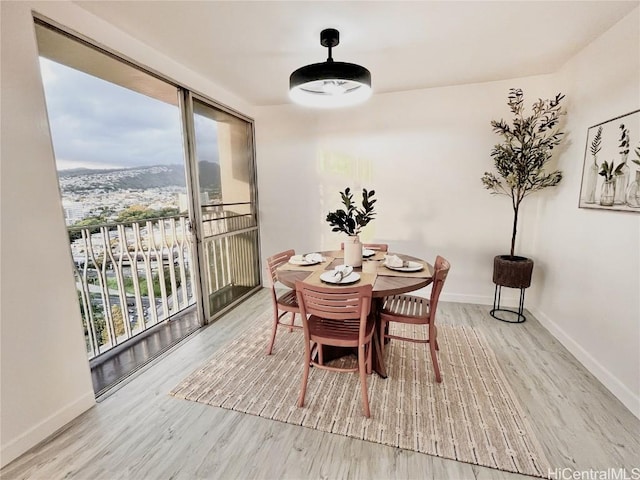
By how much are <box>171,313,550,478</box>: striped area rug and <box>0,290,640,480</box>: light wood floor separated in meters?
0.07

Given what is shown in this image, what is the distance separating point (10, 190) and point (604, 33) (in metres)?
3.97

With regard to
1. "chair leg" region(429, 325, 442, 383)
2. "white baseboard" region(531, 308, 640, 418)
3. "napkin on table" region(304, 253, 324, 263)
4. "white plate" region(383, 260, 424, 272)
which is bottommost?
"white baseboard" region(531, 308, 640, 418)

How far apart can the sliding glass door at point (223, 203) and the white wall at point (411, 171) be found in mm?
357

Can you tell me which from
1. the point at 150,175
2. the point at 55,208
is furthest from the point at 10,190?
the point at 150,175

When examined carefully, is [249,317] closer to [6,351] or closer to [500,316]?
[6,351]

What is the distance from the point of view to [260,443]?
5.27 ft

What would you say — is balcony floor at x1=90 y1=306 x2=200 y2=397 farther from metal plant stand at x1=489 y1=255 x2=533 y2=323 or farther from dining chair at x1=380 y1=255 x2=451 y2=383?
metal plant stand at x1=489 y1=255 x2=533 y2=323

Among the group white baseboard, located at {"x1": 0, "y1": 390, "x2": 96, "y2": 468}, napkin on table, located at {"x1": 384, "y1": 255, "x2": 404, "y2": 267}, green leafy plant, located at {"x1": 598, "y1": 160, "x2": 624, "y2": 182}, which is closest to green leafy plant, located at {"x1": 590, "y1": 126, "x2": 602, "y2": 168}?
green leafy plant, located at {"x1": 598, "y1": 160, "x2": 624, "y2": 182}

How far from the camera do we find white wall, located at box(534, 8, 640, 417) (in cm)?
187

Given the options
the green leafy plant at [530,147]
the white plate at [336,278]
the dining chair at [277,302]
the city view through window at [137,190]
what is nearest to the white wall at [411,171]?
the green leafy plant at [530,147]

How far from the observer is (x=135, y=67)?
2.27 metres

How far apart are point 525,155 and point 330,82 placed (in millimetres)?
2068

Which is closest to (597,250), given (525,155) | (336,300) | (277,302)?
(525,155)

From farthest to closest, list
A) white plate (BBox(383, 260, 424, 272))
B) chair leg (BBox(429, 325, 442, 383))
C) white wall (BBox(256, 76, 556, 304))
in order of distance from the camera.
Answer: white wall (BBox(256, 76, 556, 304)) → white plate (BBox(383, 260, 424, 272)) → chair leg (BBox(429, 325, 442, 383))
